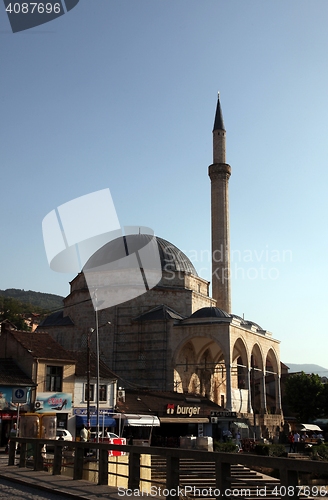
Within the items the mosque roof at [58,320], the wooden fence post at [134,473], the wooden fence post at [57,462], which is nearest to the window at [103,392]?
the mosque roof at [58,320]

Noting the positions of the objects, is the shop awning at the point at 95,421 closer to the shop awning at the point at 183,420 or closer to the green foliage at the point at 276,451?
the shop awning at the point at 183,420

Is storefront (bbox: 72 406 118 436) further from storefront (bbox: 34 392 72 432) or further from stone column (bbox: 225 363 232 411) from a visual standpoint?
stone column (bbox: 225 363 232 411)

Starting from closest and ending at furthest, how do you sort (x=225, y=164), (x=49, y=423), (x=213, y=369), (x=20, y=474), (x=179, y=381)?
(x=20, y=474) < (x=49, y=423) < (x=179, y=381) < (x=213, y=369) < (x=225, y=164)

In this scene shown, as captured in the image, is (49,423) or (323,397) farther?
(323,397)

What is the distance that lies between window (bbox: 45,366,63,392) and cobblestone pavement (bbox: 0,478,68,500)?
630 inches

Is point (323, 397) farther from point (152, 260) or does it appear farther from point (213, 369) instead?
point (152, 260)

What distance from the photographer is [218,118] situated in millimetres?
45500

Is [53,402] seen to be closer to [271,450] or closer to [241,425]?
[271,450]

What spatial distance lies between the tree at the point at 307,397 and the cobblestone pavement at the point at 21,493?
38.5m

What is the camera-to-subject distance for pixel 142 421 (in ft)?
83.7

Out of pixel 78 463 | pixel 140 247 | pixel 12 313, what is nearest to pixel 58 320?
pixel 140 247

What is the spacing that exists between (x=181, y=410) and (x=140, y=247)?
52.7 ft

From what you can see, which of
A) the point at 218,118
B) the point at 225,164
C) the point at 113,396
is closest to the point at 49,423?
Answer: the point at 113,396

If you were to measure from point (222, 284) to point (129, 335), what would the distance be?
842cm
